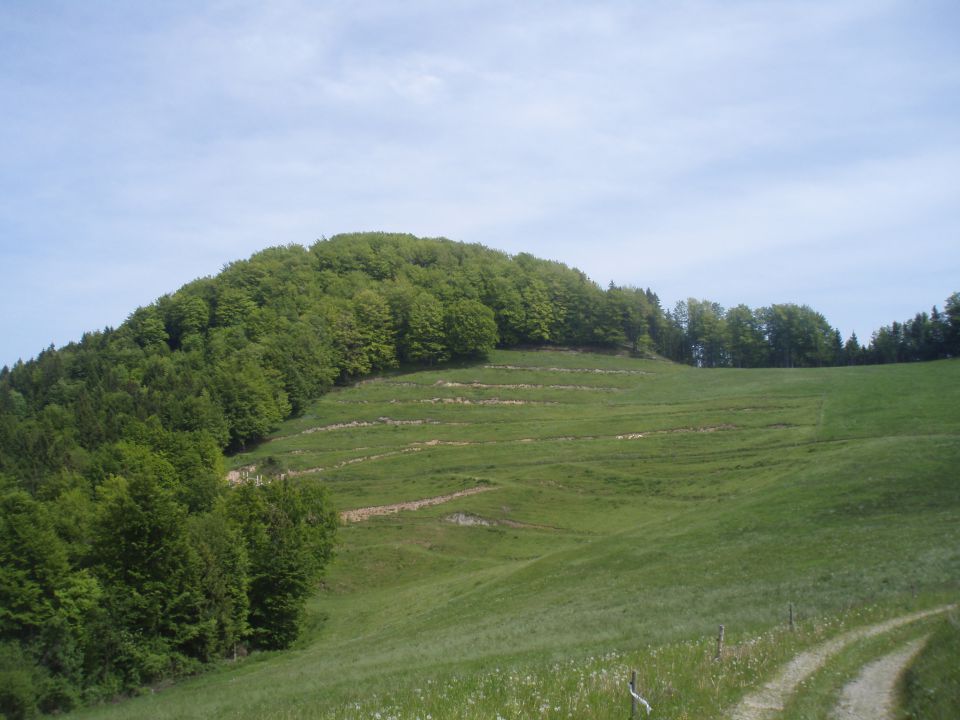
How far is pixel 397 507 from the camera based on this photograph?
73.1 metres

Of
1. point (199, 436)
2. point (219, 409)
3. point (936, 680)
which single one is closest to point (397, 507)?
point (199, 436)

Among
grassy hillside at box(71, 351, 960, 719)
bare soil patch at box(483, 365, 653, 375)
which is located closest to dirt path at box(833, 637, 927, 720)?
grassy hillside at box(71, 351, 960, 719)

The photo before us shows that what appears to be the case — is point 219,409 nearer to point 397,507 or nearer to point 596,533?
point 397,507

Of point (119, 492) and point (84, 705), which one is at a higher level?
point (119, 492)

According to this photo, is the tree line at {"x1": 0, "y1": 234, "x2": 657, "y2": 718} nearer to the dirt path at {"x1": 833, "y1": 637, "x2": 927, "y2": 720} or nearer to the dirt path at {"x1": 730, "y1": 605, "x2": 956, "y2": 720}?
the dirt path at {"x1": 730, "y1": 605, "x2": 956, "y2": 720}

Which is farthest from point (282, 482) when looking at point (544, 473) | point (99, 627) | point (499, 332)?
point (499, 332)

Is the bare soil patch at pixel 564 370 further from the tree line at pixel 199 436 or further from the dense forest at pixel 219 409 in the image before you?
the dense forest at pixel 219 409

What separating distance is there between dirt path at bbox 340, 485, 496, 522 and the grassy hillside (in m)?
1.10

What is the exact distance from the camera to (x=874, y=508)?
44.9 meters

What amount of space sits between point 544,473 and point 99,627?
45.4 m

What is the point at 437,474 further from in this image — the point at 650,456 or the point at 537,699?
the point at 537,699

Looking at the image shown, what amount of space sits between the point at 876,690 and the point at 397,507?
61.6 metres

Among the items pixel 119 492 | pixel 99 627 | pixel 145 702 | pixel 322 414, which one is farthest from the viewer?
pixel 322 414

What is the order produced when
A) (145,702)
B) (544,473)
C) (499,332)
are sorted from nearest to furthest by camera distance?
1. (145,702)
2. (544,473)
3. (499,332)
